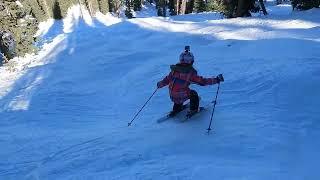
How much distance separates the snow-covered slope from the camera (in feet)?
27.0

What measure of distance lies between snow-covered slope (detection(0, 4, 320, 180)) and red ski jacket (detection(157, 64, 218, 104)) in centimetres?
65

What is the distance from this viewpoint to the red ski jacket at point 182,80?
32.9ft

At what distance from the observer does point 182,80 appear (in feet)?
33.2

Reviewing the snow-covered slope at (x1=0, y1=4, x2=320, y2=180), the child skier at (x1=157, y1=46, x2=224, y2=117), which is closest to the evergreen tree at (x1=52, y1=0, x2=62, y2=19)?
the snow-covered slope at (x1=0, y1=4, x2=320, y2=180)

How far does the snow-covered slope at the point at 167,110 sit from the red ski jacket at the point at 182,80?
0.65 meters

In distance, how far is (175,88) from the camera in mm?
10297

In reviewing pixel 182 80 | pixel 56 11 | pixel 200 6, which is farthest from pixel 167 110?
pixel 56 11

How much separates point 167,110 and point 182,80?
2.21 meters

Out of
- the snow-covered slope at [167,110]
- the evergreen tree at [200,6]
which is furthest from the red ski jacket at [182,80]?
the evergreen tree at [200,6]

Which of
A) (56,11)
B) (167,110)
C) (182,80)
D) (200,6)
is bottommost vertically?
(56,11)

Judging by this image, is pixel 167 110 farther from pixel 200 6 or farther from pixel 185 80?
pixel 200 6

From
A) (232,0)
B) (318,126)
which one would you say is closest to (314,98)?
(318,126)

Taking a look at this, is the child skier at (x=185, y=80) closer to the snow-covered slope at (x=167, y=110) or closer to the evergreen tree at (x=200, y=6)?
the snow-covered slope at (x=167, y=110)

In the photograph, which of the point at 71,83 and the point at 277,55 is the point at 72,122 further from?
the point at 277,55
